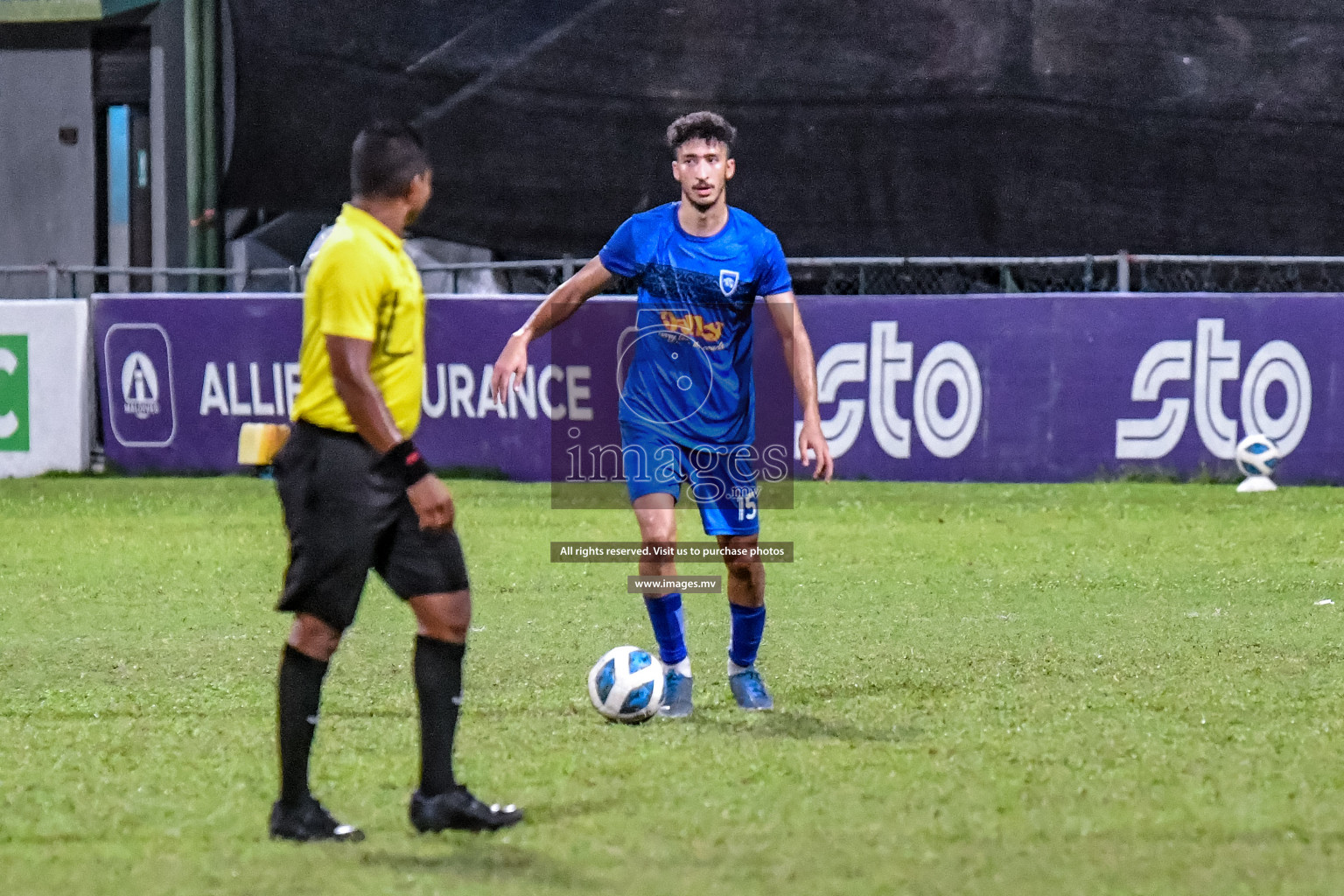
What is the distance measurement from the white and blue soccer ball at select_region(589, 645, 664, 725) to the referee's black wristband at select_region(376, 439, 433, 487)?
186 centimetres

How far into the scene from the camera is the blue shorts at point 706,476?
22.1 ft

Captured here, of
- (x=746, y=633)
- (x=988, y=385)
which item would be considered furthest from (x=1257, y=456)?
(x=746, y=633)

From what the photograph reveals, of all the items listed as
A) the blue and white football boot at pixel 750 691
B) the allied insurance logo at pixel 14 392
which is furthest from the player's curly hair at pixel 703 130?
the allied insurance logo at pixel 14 392

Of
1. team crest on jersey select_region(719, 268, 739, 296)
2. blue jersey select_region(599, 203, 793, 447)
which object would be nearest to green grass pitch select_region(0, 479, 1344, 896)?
blue jersey select_region(599, 203, 793, 447)

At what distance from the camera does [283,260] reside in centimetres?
2161

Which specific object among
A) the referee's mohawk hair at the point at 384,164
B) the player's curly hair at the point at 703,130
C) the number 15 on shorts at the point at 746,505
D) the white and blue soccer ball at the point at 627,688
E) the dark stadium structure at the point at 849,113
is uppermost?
the dark stadium structure at the point at 849,113

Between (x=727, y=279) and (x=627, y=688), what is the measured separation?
1478 millimetres

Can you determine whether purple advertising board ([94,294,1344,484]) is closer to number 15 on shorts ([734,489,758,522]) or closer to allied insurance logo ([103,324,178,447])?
allied insurance logo ([103,324,178,447])

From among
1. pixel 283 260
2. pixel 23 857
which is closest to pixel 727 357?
pixel 23 857

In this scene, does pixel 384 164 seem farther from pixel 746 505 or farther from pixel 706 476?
pixel 746 505

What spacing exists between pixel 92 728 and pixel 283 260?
15.7 meters

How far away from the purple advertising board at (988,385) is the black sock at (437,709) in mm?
10200

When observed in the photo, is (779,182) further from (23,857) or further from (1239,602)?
(23,857)

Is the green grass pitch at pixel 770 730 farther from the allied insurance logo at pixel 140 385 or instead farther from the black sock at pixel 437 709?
the allied insurance logo at pixel 140 385
